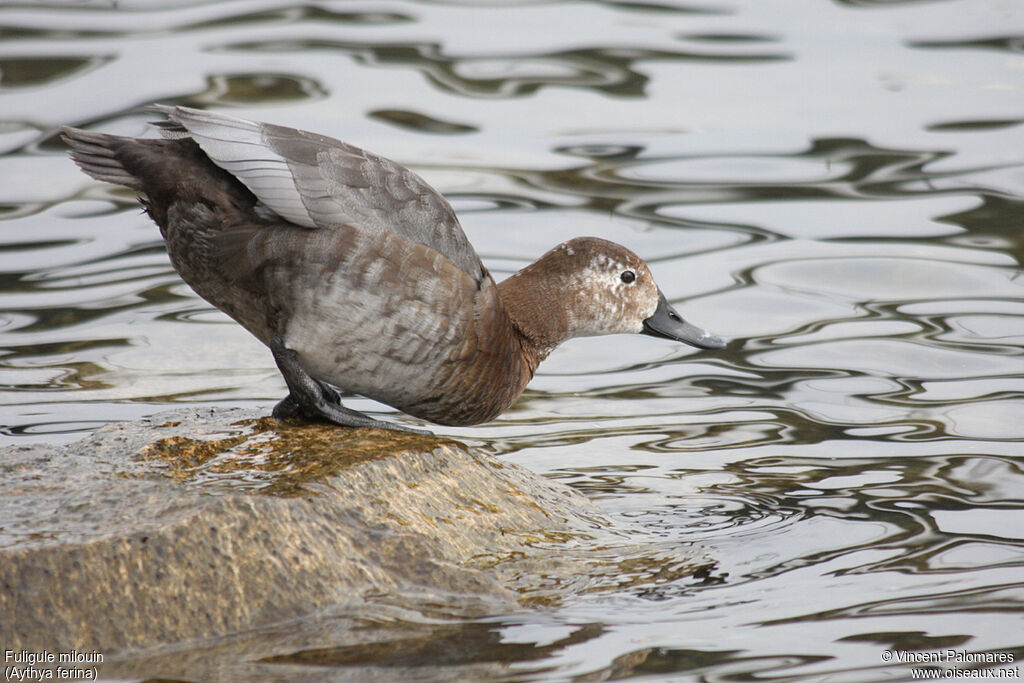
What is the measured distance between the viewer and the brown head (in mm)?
5125

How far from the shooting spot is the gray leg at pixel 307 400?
4625 mm

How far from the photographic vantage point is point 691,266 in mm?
8133

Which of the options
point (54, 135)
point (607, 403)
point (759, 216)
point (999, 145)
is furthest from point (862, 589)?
point (54, 135)

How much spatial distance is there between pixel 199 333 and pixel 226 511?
143 inches

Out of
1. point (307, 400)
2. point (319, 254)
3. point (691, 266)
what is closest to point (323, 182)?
point (319, 254)

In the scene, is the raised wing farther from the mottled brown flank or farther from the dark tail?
the dark tail

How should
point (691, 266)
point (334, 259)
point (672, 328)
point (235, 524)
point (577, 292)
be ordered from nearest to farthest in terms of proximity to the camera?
point (235, 524) → point (334, 259) → point (577, 292) → point (672, 328) → point (691, 266)

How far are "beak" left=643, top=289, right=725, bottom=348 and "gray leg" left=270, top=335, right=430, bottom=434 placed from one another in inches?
46.3

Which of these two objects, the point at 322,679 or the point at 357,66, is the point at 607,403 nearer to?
the point at 322,679

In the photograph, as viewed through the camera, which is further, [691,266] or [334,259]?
[691,266]

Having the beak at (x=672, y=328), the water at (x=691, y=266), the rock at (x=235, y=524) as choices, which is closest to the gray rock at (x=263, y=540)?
the rock at (x=235, y=524)

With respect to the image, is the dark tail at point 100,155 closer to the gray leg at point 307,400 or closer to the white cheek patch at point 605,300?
the gray leg at point 307,400

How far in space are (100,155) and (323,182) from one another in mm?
788

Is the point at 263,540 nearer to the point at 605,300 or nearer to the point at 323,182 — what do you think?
the point at 323,182
